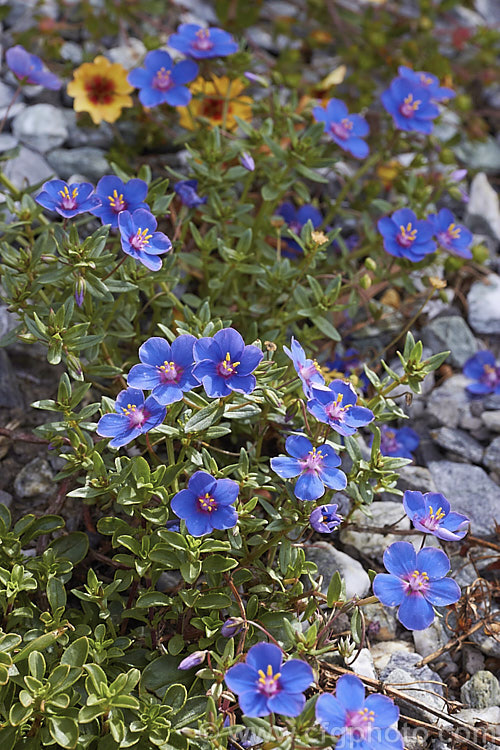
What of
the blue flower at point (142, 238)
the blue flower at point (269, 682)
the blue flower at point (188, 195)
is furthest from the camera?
the blue flower at point (188, 195)

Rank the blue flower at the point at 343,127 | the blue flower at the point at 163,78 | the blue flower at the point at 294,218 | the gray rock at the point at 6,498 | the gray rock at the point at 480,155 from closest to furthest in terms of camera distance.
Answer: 1. the gray rock at the point at 6,498
2. the blue flower at the point at 163,78
3. the blue flower at the point at 343,127
4. the blue flower at the point at 294,218
5. the gray rock at the point at 480,155

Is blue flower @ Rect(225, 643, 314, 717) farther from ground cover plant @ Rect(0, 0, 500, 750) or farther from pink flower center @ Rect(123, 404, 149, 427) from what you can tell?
pink flower center @ Rect(123, 404, 149, 427)

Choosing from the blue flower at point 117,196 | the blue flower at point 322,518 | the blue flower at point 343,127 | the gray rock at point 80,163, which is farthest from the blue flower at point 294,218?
the blue flower at point 322,518

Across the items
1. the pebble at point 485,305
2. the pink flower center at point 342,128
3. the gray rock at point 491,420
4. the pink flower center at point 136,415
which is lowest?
the gray rock at point 491,420

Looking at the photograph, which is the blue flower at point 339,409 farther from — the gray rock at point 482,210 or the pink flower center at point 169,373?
the gray rock at point 482,210

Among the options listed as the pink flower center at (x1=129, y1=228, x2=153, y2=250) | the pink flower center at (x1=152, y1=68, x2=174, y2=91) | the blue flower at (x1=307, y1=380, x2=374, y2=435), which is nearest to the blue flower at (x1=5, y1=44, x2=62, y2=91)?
the pink flower center at (x1=152, y1=68, x2=174, y2=91)

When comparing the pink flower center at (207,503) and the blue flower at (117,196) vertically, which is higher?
the blue flower at (117,196)

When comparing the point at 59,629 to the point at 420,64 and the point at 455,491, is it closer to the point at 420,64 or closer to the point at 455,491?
the point at 455,491

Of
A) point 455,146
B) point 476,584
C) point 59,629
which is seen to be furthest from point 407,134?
point 59,629
